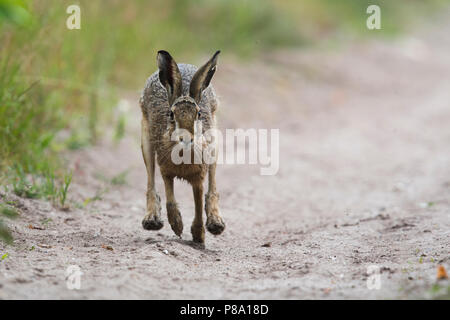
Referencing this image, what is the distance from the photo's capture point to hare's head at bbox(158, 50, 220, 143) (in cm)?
458

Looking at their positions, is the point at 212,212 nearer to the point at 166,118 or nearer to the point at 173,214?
the point at 173,214

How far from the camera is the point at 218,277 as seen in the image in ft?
13.9

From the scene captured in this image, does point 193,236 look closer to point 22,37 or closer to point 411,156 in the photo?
point 22,37

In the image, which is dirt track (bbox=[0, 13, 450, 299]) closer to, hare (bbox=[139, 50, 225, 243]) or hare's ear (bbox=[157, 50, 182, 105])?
hare (bbox=[139, 50, 225, 243])

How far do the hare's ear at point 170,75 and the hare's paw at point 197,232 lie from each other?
1.00m

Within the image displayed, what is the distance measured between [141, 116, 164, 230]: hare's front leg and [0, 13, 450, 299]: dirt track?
15cm

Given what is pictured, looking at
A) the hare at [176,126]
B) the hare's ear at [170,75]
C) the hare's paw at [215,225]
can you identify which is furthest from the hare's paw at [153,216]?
the hare's ear at [170,75]

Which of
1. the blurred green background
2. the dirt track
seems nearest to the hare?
the dirt track

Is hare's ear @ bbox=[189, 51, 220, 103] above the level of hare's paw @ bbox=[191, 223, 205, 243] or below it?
above

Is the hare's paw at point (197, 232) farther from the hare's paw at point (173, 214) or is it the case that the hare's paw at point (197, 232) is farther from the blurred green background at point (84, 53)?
the blurred green background at point (84, 53)

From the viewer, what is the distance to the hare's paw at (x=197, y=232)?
5148mm

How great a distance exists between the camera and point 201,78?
4.78 m
